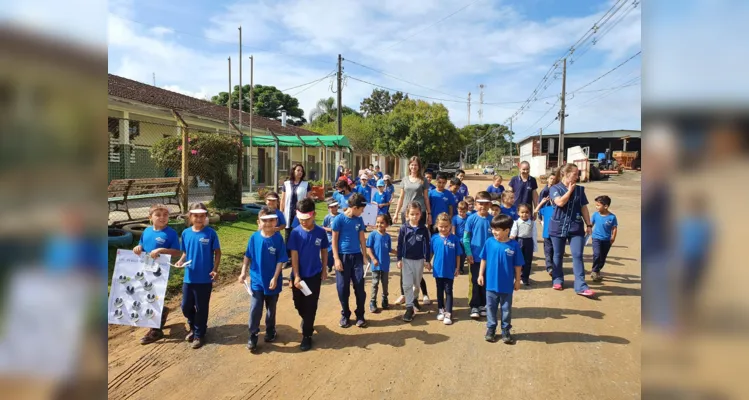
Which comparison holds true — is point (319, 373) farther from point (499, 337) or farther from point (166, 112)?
point (166, 112)

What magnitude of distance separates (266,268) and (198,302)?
749mm

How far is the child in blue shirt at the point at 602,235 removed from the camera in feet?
20.7

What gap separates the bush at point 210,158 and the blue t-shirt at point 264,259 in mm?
6639

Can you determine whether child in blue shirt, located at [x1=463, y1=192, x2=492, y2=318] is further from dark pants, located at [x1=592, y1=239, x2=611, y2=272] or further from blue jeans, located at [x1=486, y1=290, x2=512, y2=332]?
dark pants, located at [x1=592, y1=239, x2=611, y2=272]

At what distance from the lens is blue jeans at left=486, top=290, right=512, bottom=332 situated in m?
4.28

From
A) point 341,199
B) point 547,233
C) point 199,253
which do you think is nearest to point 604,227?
point 547,233

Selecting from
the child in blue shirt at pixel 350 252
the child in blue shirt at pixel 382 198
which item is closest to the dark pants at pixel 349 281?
the child in blue shirt at pixel 350 252

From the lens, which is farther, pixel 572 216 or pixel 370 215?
pixel 370 215

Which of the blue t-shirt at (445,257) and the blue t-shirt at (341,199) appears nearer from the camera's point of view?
the blue t-shirt at (445,257)

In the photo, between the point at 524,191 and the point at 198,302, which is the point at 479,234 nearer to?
the point at 524,191

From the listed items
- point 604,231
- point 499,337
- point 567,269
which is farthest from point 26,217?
point 567,269

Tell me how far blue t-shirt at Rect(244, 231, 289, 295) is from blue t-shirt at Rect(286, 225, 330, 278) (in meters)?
0.15

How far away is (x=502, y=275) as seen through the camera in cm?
429

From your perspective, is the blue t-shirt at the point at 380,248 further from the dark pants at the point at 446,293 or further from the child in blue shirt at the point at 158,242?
the child in blue shirt at the point at 158,242
